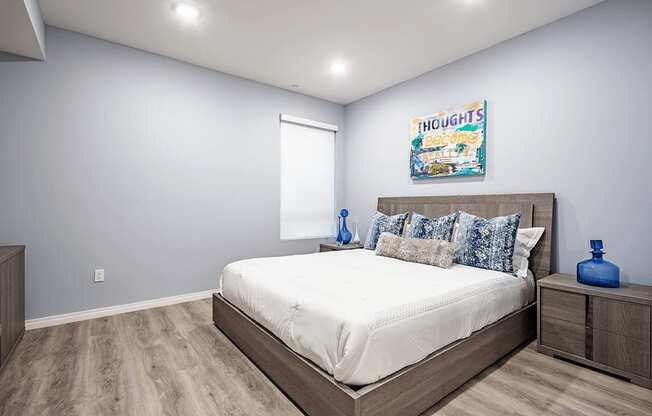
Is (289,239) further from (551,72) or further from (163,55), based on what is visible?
(551,72)

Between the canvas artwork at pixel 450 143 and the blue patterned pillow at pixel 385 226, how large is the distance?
2.07 feet

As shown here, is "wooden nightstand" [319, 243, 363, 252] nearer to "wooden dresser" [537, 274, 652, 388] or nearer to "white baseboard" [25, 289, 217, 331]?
"white baseboard" [25, 289, 217, 331]

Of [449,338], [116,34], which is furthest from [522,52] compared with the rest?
[116,34]

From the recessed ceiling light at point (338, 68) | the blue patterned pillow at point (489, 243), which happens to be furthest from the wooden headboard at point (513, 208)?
the recessed ceiling light at point (338, 68)

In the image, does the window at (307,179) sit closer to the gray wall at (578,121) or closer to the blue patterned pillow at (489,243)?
the gray wall at (578,121)

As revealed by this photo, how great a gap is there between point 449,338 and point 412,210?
2.11 meters

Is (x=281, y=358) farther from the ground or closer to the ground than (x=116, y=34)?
closer to the ground

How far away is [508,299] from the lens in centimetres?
230

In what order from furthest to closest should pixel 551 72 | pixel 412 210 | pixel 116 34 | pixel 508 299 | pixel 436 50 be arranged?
pixel 412 210, pixel 436 50, pixel 116 34, pixel 551 72, pixel 508 299

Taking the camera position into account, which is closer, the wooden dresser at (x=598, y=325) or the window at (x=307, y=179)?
the wooden dresser at (x=598, y=325)

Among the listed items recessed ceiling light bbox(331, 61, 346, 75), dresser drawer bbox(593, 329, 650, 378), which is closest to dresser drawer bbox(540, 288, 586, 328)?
dresser drawer bbox(593, 329, 650, 378)

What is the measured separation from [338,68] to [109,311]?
3.53 m

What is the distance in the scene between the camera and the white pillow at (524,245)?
2.65 meters

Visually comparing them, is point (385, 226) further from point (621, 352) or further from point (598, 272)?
point (621, 352)
